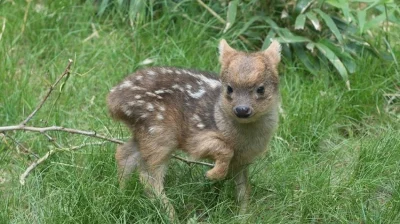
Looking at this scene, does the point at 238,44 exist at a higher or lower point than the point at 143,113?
lower

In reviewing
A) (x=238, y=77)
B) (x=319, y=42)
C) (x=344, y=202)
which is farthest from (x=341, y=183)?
(x=319, y=42)

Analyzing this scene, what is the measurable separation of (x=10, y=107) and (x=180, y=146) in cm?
148

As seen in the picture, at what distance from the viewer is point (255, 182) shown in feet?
17.6

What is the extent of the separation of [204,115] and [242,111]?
0.38 m

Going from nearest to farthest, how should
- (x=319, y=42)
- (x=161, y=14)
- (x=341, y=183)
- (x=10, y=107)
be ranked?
(x=341, y=183) < (x=10, y=107) < (x=319, y=42) < (x=161, y=14)

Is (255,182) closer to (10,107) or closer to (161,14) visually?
(10,107)

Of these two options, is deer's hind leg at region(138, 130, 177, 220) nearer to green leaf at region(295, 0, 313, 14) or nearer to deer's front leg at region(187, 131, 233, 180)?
deer's front leg at region(187, 131, 233, 180)

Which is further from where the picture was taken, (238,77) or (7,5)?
(7,5)

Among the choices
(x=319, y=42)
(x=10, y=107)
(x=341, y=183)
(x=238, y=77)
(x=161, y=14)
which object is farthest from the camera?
(x=161, y=14)

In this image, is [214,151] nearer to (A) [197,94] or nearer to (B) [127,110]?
(A) [197,94]

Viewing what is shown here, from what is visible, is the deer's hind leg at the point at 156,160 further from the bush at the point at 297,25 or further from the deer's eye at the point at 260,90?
the bush at the point at 297,25

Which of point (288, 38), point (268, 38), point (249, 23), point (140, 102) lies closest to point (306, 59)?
point (288, 38)

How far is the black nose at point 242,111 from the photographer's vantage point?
191 inches

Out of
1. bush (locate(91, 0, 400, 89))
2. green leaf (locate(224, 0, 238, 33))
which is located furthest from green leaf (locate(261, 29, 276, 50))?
green leaf (locate(224, 0, 238, 33))
